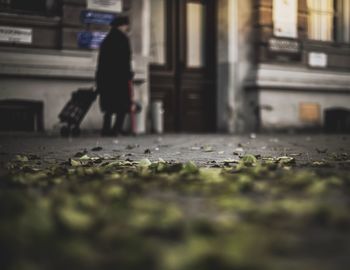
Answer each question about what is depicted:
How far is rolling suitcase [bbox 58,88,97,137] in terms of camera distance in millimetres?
9484

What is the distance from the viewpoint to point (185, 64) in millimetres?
12281

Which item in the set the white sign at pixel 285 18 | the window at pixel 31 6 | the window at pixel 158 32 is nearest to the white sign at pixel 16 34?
the window at pixel 31 6

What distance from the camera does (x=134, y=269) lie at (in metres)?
1.38

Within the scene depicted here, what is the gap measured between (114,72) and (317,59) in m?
5.49

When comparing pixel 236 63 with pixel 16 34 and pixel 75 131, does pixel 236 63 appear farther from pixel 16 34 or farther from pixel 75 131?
pixel 16 34

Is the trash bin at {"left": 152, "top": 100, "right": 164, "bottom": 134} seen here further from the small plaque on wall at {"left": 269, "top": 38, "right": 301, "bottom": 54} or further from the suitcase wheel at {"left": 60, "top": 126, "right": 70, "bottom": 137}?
the small plaque on wall at {"left": 269, "top": 38, "right": 301, "bottom": 54}

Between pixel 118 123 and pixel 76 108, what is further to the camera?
pixel 118 123

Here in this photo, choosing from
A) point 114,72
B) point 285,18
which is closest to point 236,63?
point 285,18

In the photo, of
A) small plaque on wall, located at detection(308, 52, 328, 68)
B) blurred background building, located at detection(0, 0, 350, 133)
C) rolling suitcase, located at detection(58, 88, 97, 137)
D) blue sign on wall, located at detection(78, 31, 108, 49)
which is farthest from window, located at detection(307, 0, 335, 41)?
rolling suitcase, located at detection(58, 88, 97, 137)

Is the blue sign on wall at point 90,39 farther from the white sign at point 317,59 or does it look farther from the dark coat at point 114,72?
the white sign at point 317,59

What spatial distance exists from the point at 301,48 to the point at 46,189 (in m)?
10.4

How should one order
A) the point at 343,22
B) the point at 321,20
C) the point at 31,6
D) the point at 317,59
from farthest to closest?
1. the point at 343,22
2. the point at 321,20
3. the point at 317,59
4. the point at 31,6

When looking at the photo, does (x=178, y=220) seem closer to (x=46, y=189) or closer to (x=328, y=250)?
(x=328, y=250)

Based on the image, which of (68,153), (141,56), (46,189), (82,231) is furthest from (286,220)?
(141,56)
